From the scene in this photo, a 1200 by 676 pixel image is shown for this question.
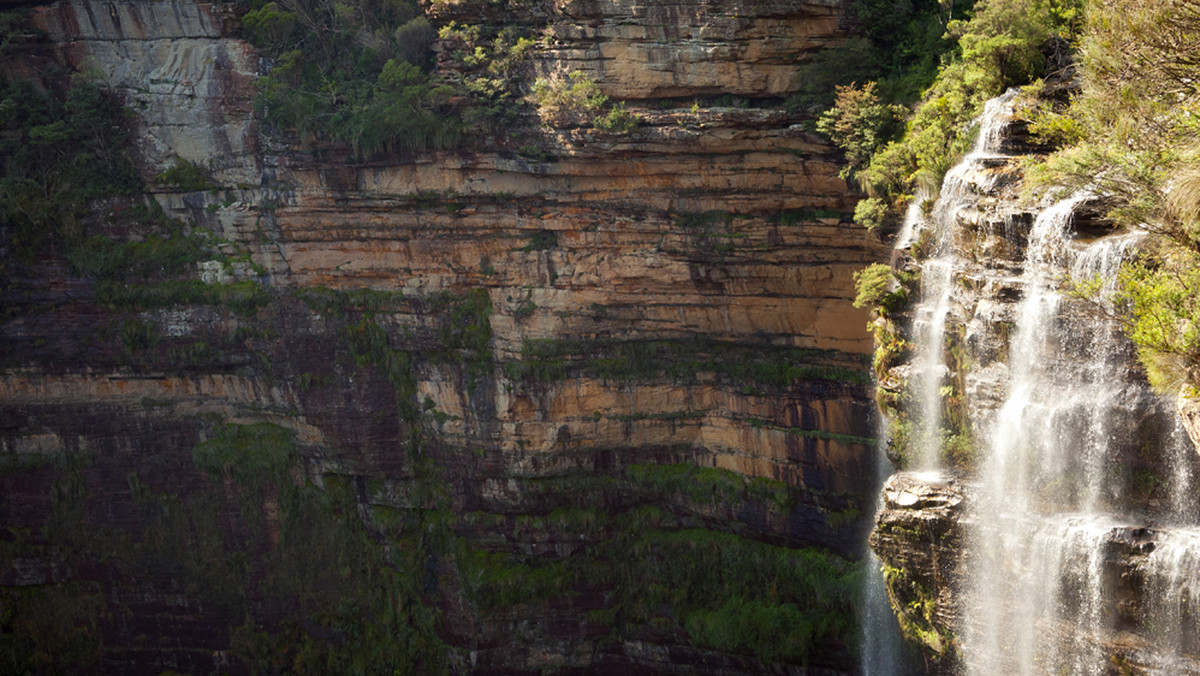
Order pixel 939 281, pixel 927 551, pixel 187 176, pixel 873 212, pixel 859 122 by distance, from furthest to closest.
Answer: pixel 187 176, pixel 859 122, pixel 873 212, pixel 939 281, pixel 927 551

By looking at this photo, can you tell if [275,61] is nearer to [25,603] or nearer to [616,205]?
[616,205]

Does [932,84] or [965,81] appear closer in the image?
[965,81]

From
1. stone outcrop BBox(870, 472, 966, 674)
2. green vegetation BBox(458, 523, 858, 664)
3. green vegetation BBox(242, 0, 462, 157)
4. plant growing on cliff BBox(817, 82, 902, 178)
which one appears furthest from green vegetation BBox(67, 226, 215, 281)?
stone outcrop BBox(870, 472, 966, 674)

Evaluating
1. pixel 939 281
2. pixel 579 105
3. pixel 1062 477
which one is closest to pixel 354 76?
pixel 579 105

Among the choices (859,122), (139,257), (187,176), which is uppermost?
(187,176)

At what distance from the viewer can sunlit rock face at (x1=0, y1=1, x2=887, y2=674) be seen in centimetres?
1864

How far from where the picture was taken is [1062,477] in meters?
10.4

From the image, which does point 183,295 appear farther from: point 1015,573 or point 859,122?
point 1015,573

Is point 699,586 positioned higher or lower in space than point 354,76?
lower

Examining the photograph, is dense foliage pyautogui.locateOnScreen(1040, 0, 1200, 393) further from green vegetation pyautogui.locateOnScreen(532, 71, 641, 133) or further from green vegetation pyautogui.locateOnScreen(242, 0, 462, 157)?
green vegetation pyautogui.locateOnScreen(242, 0, 462, 157)

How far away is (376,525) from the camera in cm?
2272

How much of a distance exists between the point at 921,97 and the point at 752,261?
4.90 metres

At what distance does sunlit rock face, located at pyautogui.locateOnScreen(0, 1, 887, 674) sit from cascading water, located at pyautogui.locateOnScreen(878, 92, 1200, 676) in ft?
22.1

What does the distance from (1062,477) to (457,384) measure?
14.4 metres
